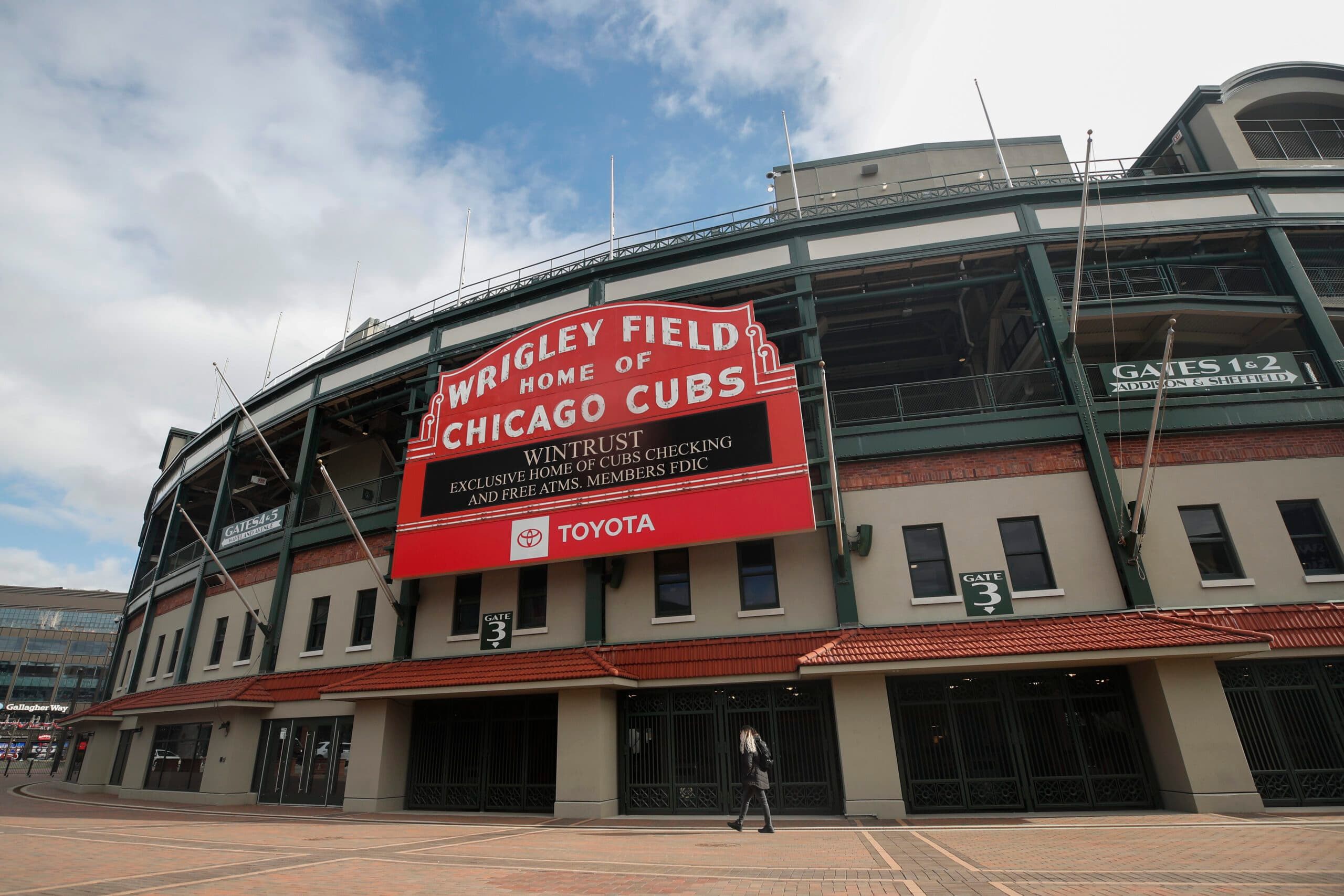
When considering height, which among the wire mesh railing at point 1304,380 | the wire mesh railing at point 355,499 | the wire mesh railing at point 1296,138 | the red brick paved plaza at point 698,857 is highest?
the wire mesh railing at point 1296,138

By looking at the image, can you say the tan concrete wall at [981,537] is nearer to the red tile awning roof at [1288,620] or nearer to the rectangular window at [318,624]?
the red tile awning roof at [1288,620]

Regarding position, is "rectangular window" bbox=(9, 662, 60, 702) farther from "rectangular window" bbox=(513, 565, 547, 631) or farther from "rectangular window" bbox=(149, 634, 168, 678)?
"rectangular window" bbox=(513, 565, 547, 631)

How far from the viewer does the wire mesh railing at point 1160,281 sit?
59.8ft

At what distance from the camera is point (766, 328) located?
822 inches

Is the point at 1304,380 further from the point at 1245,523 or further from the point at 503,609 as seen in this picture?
the point at 503,609

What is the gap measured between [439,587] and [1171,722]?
1750cm

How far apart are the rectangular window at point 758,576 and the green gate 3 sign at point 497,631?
637 cm

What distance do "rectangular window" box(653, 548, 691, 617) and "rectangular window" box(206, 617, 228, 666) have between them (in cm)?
1730

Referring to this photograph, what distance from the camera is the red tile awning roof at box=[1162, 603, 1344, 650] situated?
13.1 m

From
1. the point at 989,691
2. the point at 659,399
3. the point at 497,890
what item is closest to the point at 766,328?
the point at 659,399

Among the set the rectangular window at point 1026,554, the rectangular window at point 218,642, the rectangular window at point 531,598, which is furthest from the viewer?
the rectangular window at point 218,642

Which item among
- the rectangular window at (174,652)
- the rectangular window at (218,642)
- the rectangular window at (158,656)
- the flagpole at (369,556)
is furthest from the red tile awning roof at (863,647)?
the rectangular window at (158,656)

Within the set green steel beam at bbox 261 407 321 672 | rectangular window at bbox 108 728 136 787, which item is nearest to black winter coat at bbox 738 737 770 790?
green steel beam at bbox 261 407 321 672

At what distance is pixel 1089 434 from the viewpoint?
1558 centimetres
